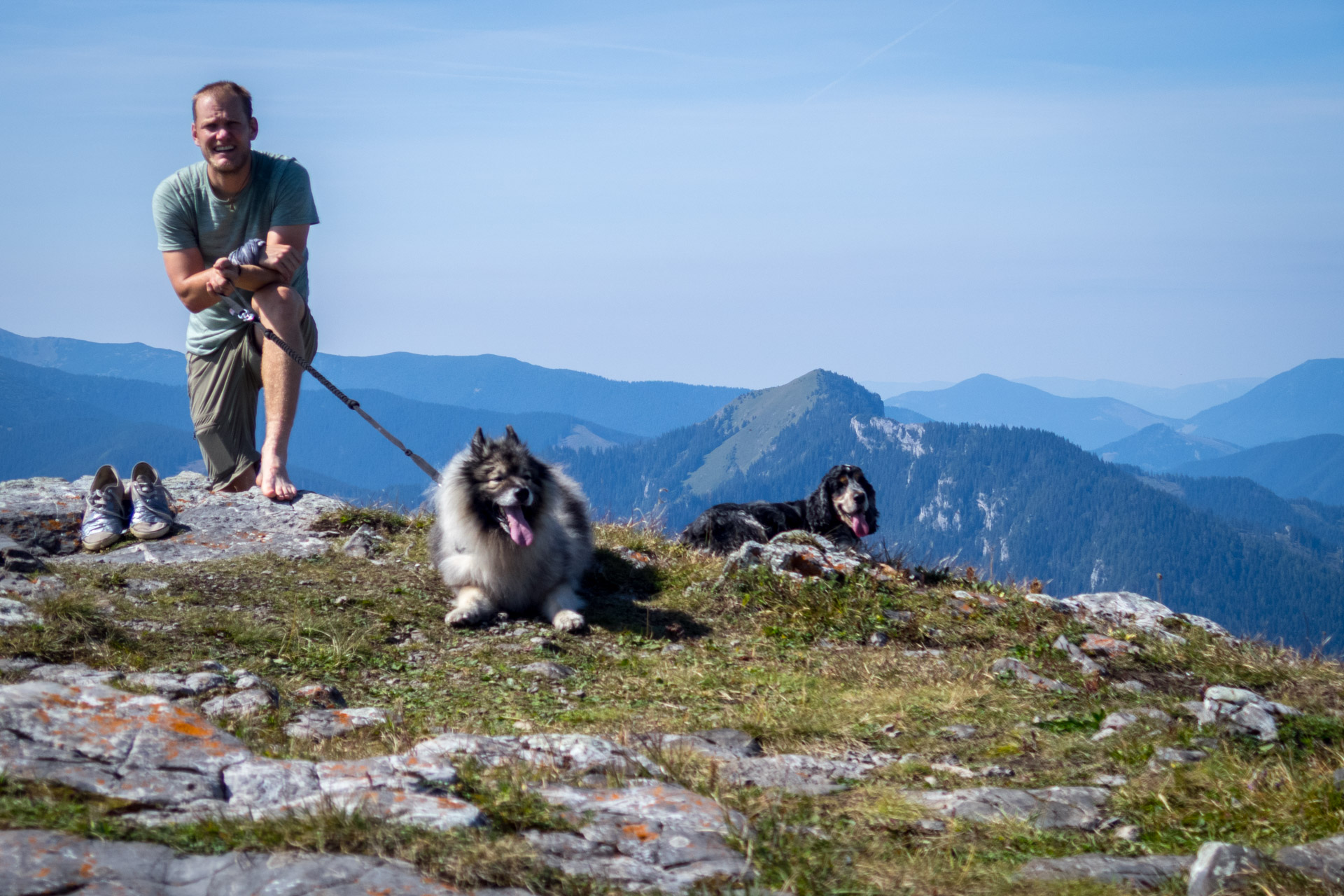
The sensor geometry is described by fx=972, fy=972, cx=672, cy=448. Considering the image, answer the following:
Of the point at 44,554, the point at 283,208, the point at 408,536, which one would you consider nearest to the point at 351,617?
the point at 408,536

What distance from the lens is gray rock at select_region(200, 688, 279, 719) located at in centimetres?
502

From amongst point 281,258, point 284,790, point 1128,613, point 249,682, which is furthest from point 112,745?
point 1128,613

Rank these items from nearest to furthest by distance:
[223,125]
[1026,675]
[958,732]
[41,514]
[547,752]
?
1. [547,752]
2. [958,732]
3. [1026,675]
4. [223,125]
5. [41,514]

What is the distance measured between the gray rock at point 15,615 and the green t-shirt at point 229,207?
4144 millimetres

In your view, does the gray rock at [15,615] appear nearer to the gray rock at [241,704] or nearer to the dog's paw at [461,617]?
the gray rock at [241,704]

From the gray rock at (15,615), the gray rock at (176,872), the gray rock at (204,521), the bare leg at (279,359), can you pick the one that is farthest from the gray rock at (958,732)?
the bare leg at (279,359)

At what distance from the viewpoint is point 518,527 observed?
25.2ft

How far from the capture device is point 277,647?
652 cm

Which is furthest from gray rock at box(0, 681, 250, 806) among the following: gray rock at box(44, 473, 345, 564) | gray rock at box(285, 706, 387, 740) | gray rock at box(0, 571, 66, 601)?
gray rock at box(44, 473, 345, 564)

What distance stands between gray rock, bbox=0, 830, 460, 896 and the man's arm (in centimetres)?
712

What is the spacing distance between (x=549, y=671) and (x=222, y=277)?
16.7ft

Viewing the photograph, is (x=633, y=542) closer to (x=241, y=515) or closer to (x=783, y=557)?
(x=783, y=557)

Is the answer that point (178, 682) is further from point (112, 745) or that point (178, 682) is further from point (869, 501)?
point (869, 501)

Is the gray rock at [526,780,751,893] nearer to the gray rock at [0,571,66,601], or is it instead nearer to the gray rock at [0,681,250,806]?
the gray rock at [0,681,250,806]
